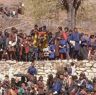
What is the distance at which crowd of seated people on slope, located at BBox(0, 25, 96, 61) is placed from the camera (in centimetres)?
2872

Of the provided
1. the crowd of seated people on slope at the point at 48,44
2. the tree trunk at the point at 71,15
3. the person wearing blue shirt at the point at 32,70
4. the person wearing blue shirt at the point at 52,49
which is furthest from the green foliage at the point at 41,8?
the person wearing blue shirt at the point at 32,70

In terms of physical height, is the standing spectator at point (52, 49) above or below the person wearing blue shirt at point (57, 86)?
above

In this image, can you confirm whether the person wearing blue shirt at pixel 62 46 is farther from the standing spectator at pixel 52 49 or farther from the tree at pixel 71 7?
the tree at pixel 71 7

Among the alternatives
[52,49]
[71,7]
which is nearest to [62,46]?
[52,49]

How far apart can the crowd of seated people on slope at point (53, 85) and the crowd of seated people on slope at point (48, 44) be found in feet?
4.64

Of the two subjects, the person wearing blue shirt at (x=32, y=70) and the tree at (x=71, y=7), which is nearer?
the person wearing blue shirt at (x=32, y=70)

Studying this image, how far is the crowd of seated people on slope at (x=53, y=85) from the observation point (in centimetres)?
2652

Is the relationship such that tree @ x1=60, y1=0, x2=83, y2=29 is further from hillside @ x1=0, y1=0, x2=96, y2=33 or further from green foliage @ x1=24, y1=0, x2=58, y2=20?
green foliage @ x1=24, y1=0, x2=58, y2=20

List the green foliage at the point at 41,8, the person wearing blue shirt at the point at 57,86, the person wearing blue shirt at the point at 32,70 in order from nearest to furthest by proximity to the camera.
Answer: the person wearing blue shirt at the point at 57,86 → the person wearing blue shirt at the point at 32,70 → the green foliage at the point at 41,8

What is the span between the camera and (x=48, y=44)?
28.9 metres

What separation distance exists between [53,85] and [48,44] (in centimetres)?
255

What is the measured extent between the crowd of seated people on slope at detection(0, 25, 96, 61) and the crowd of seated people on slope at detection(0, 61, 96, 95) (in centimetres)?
141

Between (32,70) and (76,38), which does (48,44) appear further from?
(32,70)

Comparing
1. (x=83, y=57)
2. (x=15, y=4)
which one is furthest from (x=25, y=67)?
(x=15, y=4)
